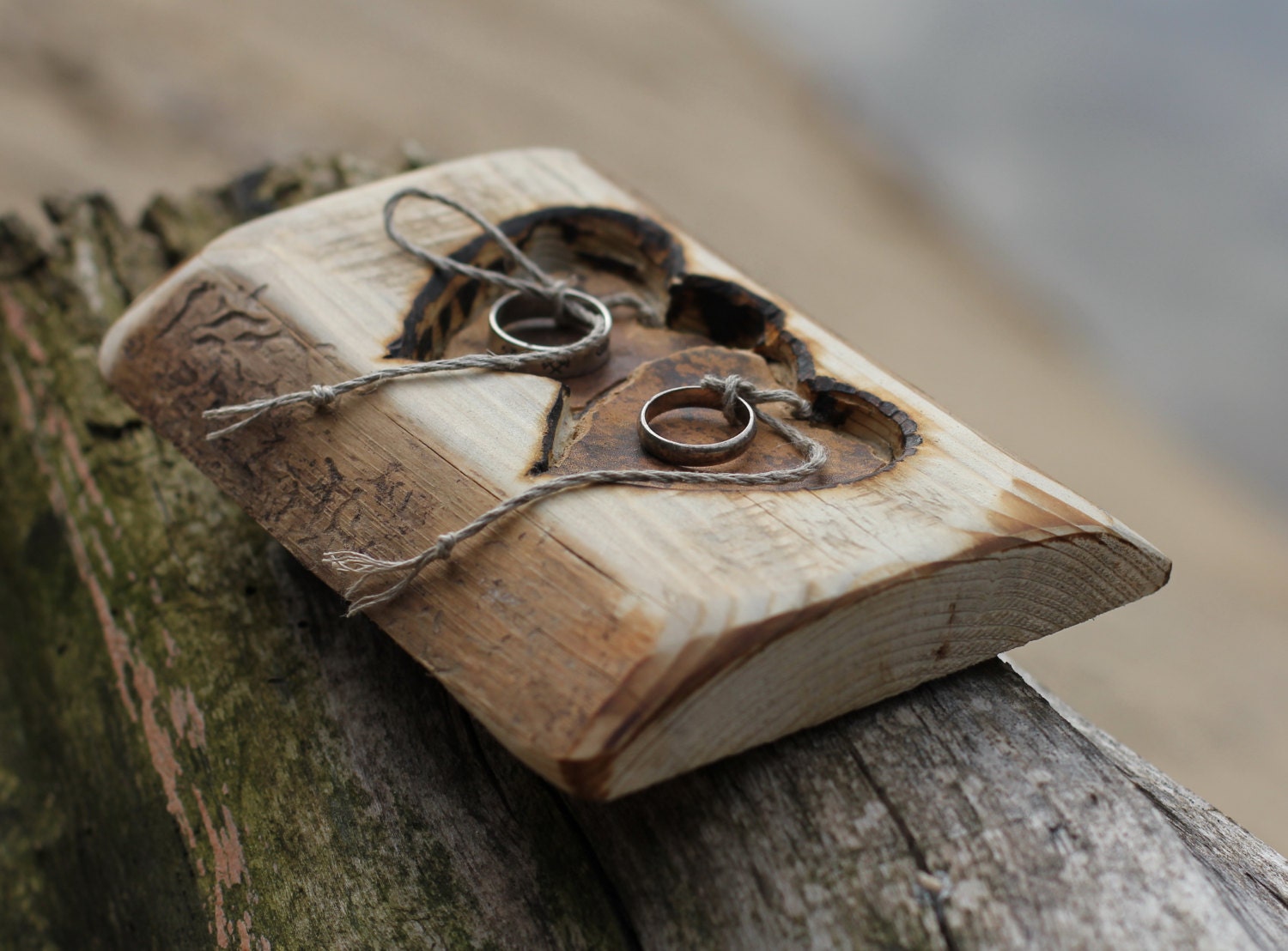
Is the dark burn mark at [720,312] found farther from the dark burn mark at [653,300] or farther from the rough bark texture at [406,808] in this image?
the rough bark texture at [406,808]

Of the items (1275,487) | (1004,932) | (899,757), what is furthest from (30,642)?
(1275,487)

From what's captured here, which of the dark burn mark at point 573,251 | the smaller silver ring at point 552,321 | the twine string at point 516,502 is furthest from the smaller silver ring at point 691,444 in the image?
the dark burn mark at point 573,251

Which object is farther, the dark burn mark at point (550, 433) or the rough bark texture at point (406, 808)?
the dark burn mark at point (550, 433)

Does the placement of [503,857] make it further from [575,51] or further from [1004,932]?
[575,51]

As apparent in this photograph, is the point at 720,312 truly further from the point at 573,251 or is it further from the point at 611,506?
the point at 611,506

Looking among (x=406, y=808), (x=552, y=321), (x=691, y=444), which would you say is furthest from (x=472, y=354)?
(x=406, y=808)

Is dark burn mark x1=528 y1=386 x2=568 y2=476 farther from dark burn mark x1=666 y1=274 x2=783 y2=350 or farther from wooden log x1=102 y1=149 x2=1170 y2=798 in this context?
dark burn mark x1=666 y1=274 x2=783 y2=350
